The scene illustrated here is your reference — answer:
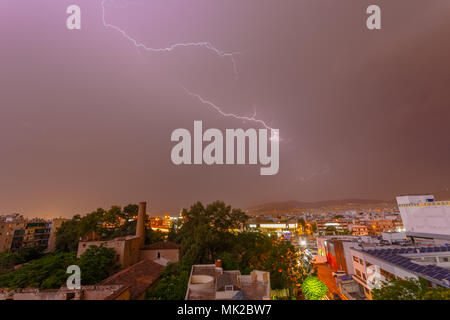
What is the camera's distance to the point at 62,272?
18797 millimetres

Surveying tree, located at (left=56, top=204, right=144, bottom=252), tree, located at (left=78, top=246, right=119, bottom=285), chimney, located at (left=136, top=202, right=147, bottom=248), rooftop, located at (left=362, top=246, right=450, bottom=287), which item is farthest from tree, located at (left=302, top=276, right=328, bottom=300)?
tree, located at (left=56, top=204, right=144, bottom=252)

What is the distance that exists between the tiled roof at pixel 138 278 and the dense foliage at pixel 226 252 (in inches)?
35.0

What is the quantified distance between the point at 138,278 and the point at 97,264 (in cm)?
557

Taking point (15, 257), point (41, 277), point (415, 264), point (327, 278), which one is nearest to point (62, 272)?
point (41, 277)

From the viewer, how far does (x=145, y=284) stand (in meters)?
15.1

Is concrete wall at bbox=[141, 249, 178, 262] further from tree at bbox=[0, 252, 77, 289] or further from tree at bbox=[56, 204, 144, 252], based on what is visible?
tree at bbox=[56, 204, 144, 252]

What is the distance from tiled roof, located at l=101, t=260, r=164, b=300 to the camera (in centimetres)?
1422

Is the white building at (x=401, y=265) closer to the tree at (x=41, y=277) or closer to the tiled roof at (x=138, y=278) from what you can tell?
the tiled roof at (x=138, y=278)

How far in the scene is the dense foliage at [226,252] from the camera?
15.8 m

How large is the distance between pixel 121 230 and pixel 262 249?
22935 mm

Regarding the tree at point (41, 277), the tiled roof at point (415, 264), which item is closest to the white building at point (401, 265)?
the tiled roof at point (415, 264)
